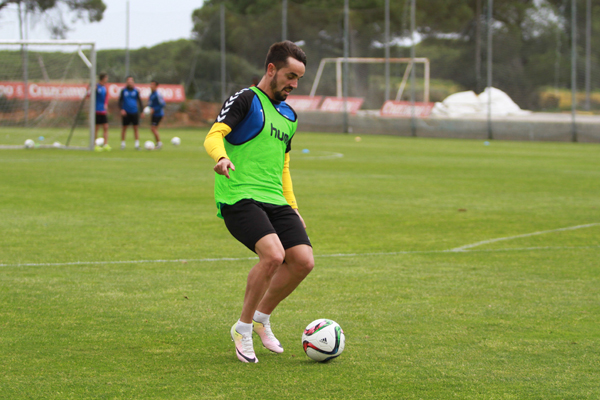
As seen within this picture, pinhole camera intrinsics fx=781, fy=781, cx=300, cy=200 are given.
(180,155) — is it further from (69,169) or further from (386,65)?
(386,65)

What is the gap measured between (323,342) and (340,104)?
3502 cm

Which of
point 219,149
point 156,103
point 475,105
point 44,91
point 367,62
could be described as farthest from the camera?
point 367,62

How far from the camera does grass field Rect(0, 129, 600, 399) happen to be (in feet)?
13.9

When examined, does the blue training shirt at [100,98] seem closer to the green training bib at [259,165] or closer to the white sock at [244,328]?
the green training bib at [259,165]

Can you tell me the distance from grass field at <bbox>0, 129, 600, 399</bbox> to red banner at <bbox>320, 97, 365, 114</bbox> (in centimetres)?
2501

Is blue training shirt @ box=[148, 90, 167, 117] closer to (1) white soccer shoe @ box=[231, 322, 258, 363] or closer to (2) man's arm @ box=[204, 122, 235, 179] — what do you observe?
(2) man's arm @ box=[204, 122, 235, 179]

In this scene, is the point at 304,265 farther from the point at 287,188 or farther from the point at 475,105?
the point at 475,105

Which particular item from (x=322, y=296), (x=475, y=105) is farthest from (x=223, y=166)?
(x=475, y=105)

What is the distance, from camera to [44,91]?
24.5 meters

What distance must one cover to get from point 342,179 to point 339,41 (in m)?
25.4

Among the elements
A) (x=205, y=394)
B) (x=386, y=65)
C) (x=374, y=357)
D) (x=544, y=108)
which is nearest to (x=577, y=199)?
(x=374, y=357)

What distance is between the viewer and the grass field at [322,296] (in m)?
4.24

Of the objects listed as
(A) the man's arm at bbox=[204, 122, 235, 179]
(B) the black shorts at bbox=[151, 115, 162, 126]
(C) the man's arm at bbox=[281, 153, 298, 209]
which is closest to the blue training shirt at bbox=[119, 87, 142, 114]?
(B) the black shorts at bbox=[151, 115, 162, 126]

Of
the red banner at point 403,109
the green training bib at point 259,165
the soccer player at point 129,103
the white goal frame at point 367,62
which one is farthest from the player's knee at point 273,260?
the white goal frame at point 367,62
